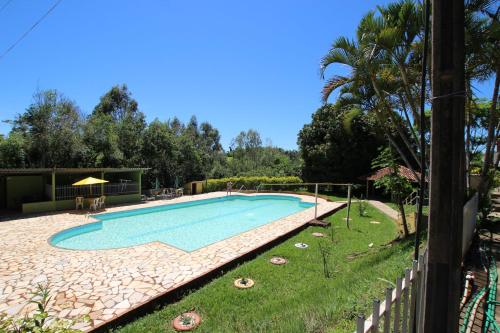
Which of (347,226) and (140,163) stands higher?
(140,163)

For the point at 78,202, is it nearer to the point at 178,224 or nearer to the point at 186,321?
the point at 178,224

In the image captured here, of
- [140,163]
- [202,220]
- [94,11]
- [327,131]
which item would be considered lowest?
[202,220]

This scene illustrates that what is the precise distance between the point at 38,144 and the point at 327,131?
20836 millimetres

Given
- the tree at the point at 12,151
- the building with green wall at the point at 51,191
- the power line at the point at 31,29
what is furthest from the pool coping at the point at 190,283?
the tree at the point at 12,151

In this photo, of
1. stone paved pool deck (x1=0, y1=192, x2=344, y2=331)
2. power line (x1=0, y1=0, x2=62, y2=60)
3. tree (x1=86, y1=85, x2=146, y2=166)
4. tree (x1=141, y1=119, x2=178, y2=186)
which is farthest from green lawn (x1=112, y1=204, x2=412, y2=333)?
tree (x1=86, y1=85, x2=146, y2=166)

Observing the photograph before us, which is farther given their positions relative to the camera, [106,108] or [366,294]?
[106,108]

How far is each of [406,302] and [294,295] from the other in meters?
3.48

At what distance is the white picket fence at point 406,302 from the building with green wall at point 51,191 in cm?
1616

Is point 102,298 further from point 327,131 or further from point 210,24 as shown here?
point 327,131

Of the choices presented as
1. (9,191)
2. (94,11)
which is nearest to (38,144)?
(9,191)

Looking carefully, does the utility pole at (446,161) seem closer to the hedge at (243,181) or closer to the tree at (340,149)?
the tree at (340,149)

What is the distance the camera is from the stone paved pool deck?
17.1 ft

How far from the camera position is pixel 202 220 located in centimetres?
1477

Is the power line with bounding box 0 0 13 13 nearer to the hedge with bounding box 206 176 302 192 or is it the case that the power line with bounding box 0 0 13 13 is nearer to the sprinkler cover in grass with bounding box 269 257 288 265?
the sprinkler cover in grass with bounding box 269 257 288 265
